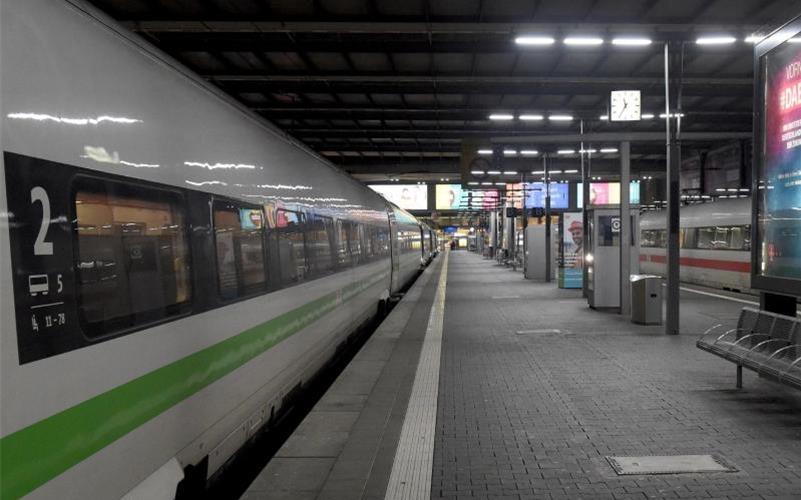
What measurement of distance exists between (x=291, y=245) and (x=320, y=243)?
1.58 meters

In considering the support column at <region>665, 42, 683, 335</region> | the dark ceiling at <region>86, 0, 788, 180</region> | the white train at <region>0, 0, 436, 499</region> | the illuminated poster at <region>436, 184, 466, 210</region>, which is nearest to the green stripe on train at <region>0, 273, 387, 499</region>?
the white train at <region>0, 0, 436, 499</region>

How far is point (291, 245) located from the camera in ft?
22.3

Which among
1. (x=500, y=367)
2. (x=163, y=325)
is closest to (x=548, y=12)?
(x=500, y=367)

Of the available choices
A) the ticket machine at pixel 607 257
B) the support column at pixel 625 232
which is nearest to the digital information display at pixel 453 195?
the ticket machine at pixel 607 257

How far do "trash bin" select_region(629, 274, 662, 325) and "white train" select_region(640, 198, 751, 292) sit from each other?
5971 millimetres

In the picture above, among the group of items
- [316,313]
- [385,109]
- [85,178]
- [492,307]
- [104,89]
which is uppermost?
[385,109]

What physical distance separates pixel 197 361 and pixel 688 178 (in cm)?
3526

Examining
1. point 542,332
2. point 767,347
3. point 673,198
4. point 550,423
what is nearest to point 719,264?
point 673,198

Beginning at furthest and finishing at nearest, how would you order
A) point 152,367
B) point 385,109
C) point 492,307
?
1. point 385,109
2. point 492,307
3. point 152,367

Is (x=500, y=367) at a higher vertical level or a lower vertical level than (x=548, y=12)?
lower

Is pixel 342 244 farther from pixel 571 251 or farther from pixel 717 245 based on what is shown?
pixel 717 245

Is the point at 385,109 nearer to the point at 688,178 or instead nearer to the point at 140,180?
the point at 140,180

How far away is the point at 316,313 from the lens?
Answer: 26.1 feet

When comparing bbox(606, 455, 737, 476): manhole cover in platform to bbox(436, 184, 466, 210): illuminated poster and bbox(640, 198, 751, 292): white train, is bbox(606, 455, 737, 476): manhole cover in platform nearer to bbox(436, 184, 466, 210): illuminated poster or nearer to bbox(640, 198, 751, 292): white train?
bbox(640, 198, 751, 292): white train
